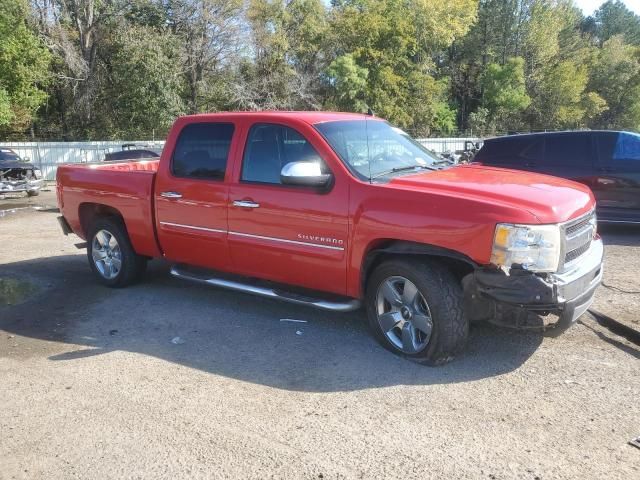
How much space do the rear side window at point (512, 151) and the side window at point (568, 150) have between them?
143mm

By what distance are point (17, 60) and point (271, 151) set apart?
25325mm

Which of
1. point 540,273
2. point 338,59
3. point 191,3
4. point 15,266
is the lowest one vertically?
point 15,266

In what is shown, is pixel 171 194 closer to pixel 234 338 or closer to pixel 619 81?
pixel 234 338

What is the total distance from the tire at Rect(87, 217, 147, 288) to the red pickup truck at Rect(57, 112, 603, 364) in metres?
0.29

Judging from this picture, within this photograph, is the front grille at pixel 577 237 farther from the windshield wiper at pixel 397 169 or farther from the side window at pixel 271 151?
the side window at pixel 271 151

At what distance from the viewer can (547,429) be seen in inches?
139

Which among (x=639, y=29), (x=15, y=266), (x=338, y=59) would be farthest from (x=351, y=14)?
(x=639, y=29)

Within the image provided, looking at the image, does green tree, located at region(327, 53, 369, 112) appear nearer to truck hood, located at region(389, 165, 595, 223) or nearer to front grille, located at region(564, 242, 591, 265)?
truck hood, located at region(389, 165, 595, 223)

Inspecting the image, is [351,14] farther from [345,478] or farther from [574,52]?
[345,478]

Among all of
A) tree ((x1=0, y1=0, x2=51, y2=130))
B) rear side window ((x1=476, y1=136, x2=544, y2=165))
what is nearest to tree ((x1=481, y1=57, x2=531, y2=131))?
tree ((x1=0, y1=0, x2=51, y2=130))

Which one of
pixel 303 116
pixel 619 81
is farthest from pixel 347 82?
pixel 619 81

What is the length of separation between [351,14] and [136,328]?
3923 cm

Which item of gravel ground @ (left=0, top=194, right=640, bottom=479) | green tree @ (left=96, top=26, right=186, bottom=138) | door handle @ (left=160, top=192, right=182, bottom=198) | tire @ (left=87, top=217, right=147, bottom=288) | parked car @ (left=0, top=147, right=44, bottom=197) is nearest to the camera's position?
gravel ground @ (left=0, top=194, right=640, bottom=479)

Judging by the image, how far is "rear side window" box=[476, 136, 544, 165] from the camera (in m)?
9.78
